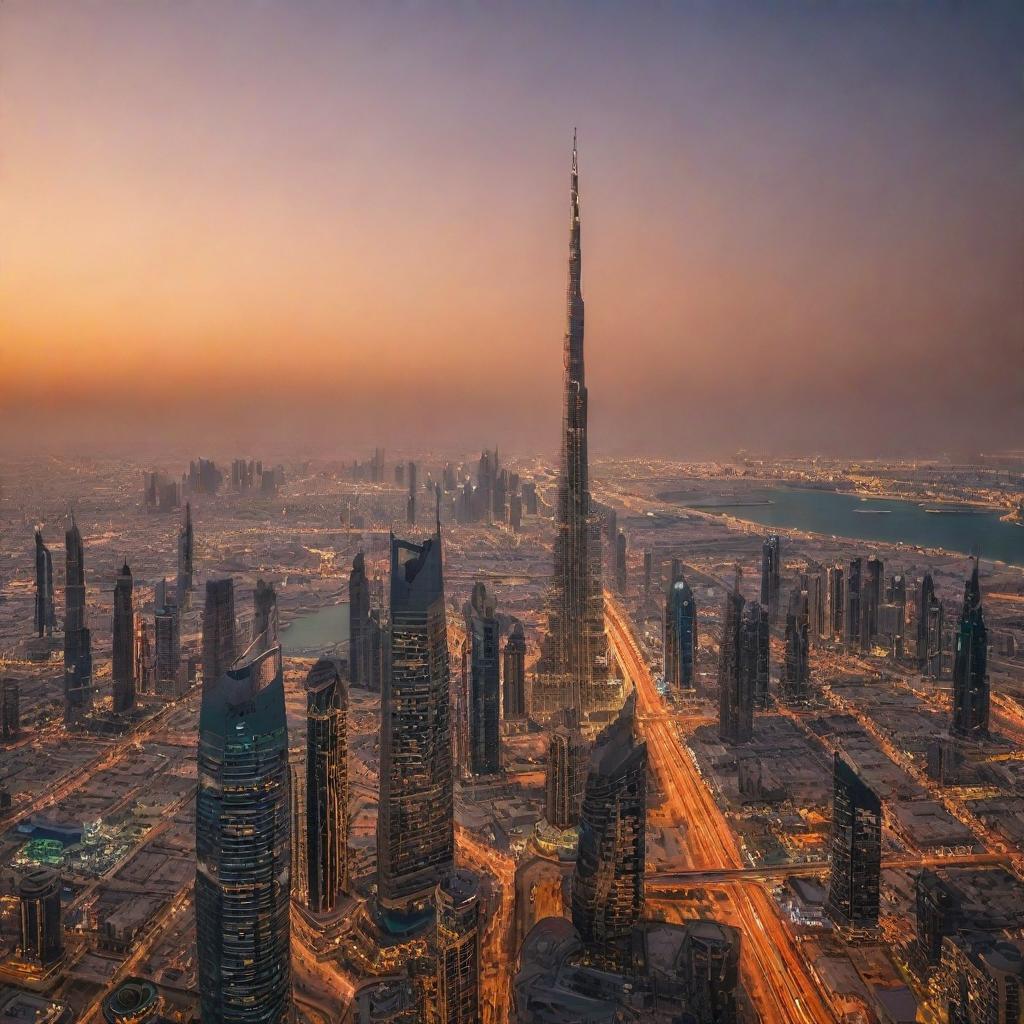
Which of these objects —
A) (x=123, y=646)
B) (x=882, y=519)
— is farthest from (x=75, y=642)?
(x=882, y=519)

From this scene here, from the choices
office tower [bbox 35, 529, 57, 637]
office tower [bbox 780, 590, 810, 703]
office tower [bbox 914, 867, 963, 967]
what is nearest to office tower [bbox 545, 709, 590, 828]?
office tower [bbox 914, 867, 963, 967]

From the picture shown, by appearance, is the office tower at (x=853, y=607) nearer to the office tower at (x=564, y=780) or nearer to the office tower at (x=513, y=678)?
the office tower at (x=513, y=678)

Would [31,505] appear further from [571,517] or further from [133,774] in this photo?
[571,517]

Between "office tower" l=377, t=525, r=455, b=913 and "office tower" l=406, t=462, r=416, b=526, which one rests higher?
"office tower" l=406, t=462, r=416, b=526

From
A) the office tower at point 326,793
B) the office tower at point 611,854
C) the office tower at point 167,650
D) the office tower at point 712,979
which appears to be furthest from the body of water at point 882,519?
the office tower at point 167,650

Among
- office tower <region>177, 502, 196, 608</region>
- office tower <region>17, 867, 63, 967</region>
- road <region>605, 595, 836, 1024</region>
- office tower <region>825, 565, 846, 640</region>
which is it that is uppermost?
office tower <region>177, 502, 196, 608</region>

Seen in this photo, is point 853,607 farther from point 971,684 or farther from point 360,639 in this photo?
point 360,639

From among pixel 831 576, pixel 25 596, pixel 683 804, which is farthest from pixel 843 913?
pixel 25 596

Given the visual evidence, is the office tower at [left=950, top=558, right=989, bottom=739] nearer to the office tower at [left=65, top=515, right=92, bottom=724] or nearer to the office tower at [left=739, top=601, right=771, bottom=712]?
the office tower at [left=739, top=601, right=771, bottom=712]
